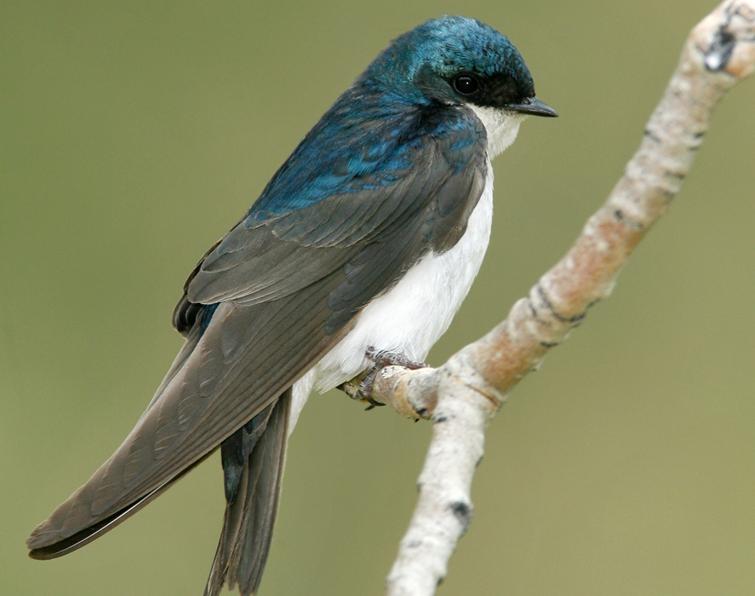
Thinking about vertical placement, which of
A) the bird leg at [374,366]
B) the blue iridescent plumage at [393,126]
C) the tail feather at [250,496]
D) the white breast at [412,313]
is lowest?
the tail feather at [250,496]

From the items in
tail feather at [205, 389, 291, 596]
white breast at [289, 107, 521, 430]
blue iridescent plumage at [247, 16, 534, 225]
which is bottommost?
tail feather at [205, 389, 291, 596]

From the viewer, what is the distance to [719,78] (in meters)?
1.17

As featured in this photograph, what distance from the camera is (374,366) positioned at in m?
2.04

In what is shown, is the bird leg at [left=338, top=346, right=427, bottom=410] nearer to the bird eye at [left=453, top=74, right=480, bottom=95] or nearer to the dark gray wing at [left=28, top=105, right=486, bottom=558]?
the dark gray wing at [left=28, top=105, right=486, bottom=558]

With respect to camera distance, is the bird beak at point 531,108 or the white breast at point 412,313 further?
the bird beak at point 531,108

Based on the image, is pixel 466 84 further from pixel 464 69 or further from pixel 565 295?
pixel 565 295

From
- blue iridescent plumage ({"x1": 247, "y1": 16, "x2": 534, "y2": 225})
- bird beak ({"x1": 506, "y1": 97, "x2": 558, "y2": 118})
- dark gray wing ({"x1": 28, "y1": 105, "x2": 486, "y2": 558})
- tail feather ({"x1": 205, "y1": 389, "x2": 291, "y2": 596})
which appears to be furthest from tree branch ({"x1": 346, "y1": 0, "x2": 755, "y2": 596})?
bird beak ({"x1": 506, "y1": 97, "x2": 558, "y2": 118})

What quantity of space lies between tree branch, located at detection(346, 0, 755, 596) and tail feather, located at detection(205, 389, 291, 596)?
19.2 inches

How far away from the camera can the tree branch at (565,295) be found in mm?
1170

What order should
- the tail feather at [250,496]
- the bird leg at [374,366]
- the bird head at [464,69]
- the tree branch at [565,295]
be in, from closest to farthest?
the tree branch at [565,295], the tail feather at [250,496], the bird leg at [374,366], the bird head at [464,69]

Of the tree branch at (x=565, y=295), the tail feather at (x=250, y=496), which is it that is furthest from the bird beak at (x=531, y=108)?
the tree branch at (x=565, y=295)

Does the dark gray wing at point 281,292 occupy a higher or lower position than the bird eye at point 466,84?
lower

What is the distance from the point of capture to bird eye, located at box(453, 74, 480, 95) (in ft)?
7.12

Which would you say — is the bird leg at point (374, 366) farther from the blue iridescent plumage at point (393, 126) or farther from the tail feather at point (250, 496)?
the blue iridescent plumage at point (393, 126)
